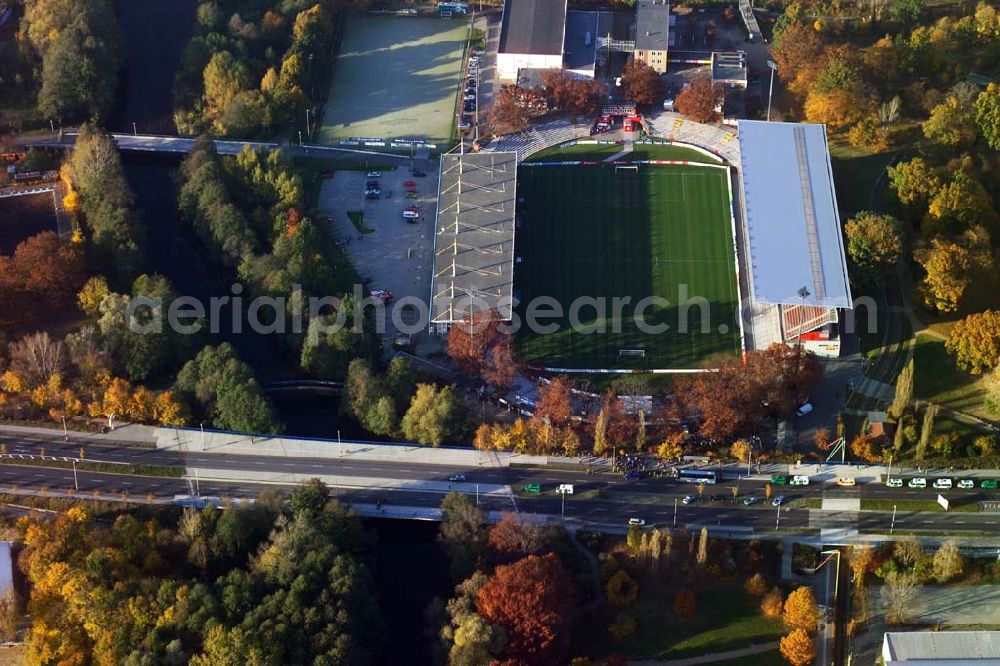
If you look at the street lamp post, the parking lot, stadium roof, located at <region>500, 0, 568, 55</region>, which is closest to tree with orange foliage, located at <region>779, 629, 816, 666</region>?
the parking lot

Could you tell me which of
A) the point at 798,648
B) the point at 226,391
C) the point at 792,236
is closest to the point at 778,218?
the point at 792,236

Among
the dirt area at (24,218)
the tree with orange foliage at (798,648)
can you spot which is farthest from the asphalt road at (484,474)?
the dirt area at (24,218)

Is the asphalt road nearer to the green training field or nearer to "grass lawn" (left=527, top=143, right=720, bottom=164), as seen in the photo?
"grass lawn" (left=527, top=143, right=720, bottom=164)

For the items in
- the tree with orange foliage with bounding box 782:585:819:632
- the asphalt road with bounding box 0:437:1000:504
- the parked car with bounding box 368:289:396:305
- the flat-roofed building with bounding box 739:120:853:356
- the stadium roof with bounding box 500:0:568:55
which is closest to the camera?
the tree with orange foliage with bounding box 782:585:819:632

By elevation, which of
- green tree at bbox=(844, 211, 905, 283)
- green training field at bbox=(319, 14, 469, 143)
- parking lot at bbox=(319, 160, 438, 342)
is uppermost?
green training field at bbox=(319, 14, 469, 143)

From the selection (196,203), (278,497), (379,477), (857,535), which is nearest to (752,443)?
(857,535)

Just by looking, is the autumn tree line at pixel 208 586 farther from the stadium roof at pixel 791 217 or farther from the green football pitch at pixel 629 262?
the stadium roof at pixel 791 217

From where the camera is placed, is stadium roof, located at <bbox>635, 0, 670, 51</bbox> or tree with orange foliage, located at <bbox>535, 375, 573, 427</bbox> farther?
stadium roof, located at <bbox>635, 0, 670, 51</bbox>
